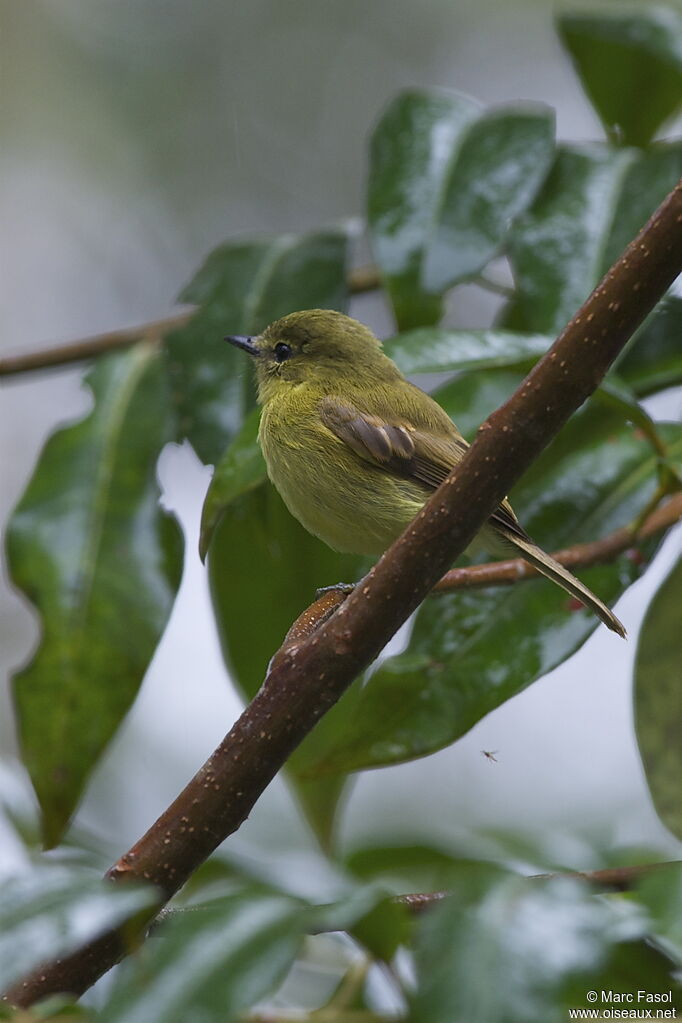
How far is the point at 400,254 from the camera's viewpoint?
250 cm

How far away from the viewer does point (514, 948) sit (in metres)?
0.99

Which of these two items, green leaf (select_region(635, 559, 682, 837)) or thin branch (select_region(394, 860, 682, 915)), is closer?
thin branch (select_region(394, 860, 682, 915))

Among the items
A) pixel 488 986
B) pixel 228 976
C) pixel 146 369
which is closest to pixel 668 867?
pixel 488 986

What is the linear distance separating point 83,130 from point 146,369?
4.21 metres

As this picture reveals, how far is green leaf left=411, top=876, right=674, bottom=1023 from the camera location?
959 millimetres

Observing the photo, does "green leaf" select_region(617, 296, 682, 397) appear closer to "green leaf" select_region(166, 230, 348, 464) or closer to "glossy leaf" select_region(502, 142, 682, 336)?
"glossy leaf" select_region(502, 142, 682, 336)

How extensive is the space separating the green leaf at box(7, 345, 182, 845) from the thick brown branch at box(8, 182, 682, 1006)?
90cm

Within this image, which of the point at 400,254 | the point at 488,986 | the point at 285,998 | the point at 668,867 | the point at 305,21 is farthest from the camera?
the point at 305,21

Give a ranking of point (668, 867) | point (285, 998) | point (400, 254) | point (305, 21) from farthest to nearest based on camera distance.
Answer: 1. point (305, 21)
2. point (285, 998)
3. point (400, 254)
4. point (668, 867)

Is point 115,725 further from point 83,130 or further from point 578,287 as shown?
point 83,130

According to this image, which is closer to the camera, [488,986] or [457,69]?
[488,986]

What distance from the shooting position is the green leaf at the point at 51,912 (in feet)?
3.25

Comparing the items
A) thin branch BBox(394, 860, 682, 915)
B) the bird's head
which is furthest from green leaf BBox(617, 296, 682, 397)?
thin branch BBox(394, 860, 682, 915)

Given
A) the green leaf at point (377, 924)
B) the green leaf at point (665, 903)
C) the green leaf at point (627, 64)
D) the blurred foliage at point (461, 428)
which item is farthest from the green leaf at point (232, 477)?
the green leaf at point (627, 64)
